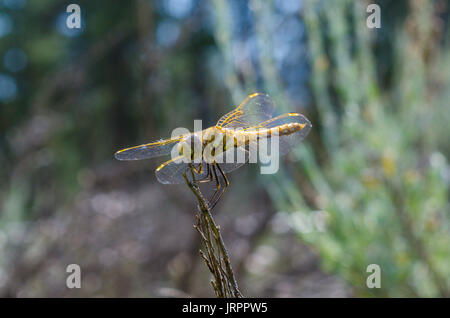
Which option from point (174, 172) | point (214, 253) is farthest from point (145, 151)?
point (214, 253)

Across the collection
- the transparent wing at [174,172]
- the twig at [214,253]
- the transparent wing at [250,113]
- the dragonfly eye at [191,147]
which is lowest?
the twig at [214,253]

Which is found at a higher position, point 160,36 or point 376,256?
point 160,36

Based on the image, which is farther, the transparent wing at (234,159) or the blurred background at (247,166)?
the blurred background at (247,166)

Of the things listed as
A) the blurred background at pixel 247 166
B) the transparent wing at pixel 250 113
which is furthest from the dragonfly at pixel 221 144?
the blurred background at pixel 247 166

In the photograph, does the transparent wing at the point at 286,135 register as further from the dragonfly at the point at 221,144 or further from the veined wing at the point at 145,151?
the veined wing at the point at 145,151

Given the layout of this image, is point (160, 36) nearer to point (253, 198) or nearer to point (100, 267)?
point (253, 198)

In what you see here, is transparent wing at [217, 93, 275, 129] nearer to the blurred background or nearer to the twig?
the twig
